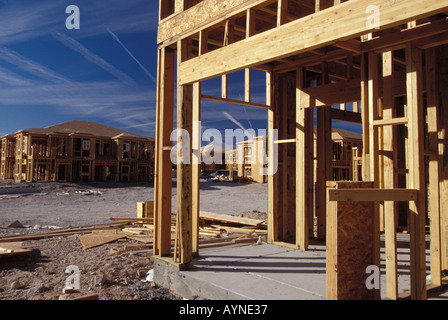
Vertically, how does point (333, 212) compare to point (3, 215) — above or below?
above

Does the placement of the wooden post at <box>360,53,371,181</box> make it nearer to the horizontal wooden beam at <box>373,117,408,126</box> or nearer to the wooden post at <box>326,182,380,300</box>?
the horizontal wooden beam at <box>373,117,408,126</box>

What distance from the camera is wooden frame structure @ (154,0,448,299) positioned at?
400 cm

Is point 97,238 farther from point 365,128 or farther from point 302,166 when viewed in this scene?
point 365,128

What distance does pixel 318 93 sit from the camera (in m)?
7.79

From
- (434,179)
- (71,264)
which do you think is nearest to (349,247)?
(434,179)

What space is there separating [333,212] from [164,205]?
3895mm

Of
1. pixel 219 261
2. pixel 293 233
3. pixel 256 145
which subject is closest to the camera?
pixel 219 261

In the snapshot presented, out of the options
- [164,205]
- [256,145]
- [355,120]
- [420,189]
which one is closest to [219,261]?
[164,205]

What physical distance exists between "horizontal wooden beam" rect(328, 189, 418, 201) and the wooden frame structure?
2cm

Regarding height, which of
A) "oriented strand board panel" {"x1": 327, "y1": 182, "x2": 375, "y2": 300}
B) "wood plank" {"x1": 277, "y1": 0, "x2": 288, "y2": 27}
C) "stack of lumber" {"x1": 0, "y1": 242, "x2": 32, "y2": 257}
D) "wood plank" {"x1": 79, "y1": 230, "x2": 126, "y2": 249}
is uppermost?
"wood plank" {"x1": 277, "y1": 0, "x2": 288, "y2": 27}

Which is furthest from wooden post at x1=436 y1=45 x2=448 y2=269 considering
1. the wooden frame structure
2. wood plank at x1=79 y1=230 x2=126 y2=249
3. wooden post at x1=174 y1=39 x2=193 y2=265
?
wood plank at x1=79 y1=230 x2=126 y2=249

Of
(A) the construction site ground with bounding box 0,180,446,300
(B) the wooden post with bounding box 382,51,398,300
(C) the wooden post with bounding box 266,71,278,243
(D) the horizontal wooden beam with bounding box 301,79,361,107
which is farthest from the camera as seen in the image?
(C) the wooden post with bounding box 266,71,278,243
